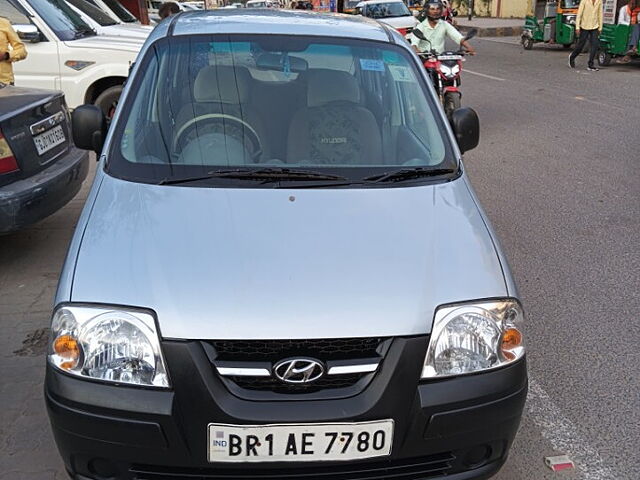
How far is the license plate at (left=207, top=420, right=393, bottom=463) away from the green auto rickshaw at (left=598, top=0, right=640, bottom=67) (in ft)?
52.2

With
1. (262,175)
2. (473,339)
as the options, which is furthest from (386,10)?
(473,339)

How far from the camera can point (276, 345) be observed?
211 cm

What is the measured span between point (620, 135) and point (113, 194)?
812 centimetres

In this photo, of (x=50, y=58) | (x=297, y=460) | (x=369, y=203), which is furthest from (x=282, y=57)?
(x=50, y=58)

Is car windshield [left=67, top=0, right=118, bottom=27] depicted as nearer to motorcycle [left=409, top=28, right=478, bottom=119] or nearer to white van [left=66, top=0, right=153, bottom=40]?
white van [left=66, top=0, right=153, bottom=40]

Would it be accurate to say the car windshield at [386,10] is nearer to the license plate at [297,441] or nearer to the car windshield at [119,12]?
the car windshield at [119,12]

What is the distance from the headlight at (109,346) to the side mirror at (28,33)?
23.1ft

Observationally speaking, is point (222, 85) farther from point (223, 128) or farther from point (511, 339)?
point (511, 339)

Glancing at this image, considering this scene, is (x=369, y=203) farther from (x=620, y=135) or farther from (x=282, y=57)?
(x=620, y=135)

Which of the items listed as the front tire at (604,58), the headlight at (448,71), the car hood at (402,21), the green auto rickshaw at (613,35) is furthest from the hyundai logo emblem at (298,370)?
the car hood at (402,21)

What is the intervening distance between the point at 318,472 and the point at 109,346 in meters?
0.79

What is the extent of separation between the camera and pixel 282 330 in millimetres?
2105

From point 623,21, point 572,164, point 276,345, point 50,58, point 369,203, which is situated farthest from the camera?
point 623,21

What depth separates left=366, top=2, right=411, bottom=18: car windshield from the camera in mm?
21422
